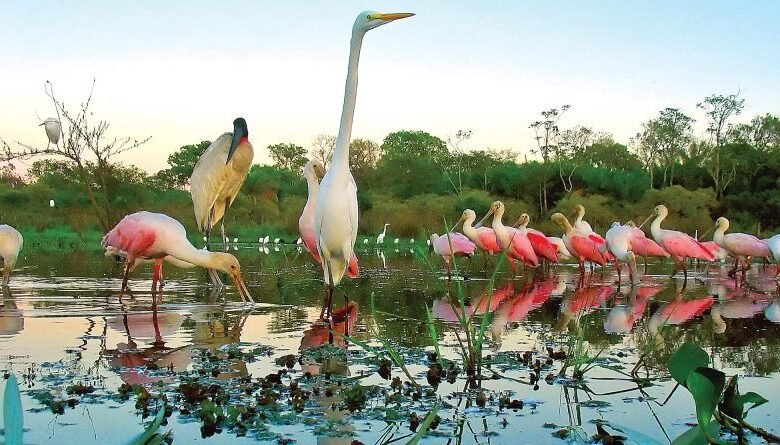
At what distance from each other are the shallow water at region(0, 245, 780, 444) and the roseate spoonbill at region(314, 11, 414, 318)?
17.6 inches

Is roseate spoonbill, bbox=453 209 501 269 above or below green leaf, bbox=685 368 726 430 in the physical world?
below

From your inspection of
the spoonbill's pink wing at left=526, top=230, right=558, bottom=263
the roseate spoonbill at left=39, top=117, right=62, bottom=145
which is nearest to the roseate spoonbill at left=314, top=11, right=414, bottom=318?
the spoonbill's pink wing at left=526, top=230, right=558, bottom=263

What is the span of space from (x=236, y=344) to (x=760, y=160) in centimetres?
3772

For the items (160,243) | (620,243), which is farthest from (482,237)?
(160,243)

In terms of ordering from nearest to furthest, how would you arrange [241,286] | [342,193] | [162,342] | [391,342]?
[162,342] < [342,193] < [391,342] < [241,286]

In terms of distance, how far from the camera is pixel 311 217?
9.19 m

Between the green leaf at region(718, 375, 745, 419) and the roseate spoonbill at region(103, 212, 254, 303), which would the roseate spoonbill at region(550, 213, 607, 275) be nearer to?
the roseate spoonbill at region(103, 212, 254, 303)

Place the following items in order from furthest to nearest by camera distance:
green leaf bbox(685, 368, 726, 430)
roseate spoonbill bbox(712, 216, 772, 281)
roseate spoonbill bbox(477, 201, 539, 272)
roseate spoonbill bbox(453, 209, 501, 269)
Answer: roseate spoonbill bbox(453, 209, 501, 269)
roseate spoonbill bbox(712, 216, 772, 281)
roseate spoonbill bbox(477, 201, 539, 272)
green leaf bbox(685, 368, 726, 430)

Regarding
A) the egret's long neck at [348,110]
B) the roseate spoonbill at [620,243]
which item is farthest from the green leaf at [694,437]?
the roseate spoonbill at [620,243]

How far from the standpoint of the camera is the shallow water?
4168mm

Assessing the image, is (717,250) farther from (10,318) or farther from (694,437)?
(694,437)

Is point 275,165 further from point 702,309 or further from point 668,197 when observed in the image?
point 702,309

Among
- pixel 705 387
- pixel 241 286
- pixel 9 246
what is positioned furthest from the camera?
pixel 9 246

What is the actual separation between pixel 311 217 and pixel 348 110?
7.96ft
